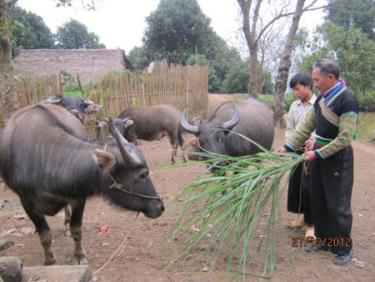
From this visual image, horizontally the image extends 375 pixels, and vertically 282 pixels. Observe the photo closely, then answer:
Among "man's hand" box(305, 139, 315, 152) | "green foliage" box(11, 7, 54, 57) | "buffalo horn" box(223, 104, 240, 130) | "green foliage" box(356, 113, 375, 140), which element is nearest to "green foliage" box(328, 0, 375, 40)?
"green foliage" box(356, 113, 375, 140)

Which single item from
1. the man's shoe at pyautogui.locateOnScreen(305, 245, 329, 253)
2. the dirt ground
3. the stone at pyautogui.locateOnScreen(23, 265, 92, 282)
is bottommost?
the dirt ground

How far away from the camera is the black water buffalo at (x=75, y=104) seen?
6.31 m

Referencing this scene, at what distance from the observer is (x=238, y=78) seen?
28.0m

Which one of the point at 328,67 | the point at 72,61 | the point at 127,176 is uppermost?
the point at 72,61

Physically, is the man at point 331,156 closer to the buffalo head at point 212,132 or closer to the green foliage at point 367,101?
the buffalo head at point 212,132

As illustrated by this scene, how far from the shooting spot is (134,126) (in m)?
9.13

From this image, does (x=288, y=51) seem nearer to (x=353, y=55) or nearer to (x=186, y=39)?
(x=353, y=55)

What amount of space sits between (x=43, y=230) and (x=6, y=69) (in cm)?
353

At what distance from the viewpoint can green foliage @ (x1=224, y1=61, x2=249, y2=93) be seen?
2783cm

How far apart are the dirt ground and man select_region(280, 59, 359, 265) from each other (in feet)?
0.83

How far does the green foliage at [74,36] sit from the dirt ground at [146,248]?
43.0 m

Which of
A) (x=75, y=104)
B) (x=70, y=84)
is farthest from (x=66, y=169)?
(x=70, y=84)

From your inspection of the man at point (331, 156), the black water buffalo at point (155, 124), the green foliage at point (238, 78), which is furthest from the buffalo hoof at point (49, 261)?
the green foliage at point (238, 78)

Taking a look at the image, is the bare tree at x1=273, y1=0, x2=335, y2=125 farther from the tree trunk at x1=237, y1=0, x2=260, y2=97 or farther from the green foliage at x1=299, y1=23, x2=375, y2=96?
the green foliage at x1=299, y1=23, x2=375, y2=96
